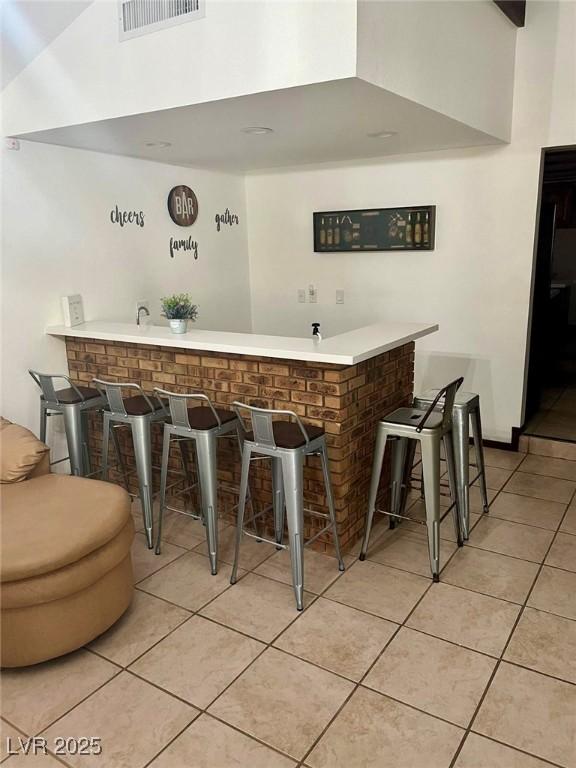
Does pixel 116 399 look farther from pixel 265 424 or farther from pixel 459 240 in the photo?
pixel 459 240

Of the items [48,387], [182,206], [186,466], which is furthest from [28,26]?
[186,466]

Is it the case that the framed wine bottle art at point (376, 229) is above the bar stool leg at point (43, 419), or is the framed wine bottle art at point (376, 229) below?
above

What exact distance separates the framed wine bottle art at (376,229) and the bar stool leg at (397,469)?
185cm

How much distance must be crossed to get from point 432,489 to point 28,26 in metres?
3.04

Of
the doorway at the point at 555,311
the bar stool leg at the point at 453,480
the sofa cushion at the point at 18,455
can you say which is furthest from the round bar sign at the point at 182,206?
the bar stool leg at the point at 453,480

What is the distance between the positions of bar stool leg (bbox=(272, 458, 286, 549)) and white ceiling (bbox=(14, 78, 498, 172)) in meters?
1.67

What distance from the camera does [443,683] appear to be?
2113 millimetres

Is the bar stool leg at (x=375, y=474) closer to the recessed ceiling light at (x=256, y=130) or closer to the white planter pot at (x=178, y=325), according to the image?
the white planter pot at (x=178, y=325)

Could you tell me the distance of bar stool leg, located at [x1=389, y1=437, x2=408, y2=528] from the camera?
306 centimetres

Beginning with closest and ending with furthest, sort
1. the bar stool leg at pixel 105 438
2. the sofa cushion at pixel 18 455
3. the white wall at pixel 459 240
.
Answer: the sofa cushion at pixel 18 455
the bar stool leg at pixel 105 438
the white wall at pixel 459 240

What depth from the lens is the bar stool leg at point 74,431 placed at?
3289 millimetres

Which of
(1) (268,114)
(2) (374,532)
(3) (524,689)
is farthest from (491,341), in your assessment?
(3) (524,689)

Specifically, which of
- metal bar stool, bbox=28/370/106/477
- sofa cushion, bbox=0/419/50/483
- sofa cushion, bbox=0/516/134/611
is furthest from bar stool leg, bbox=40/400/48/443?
sofa cushion, bbox=0/516/134/611

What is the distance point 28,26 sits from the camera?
296 cm
